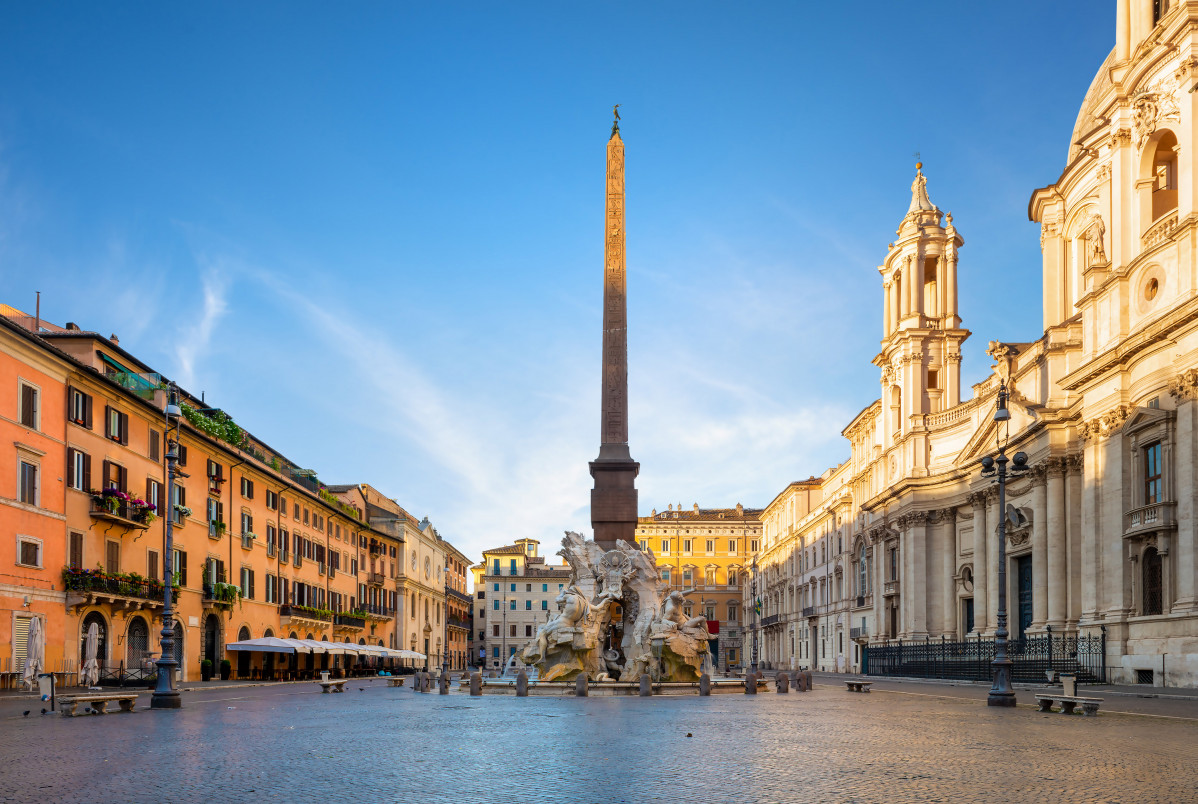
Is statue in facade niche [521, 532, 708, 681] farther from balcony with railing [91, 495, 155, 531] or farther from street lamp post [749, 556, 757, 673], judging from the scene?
street lamp post [749, 556, 757, 673]

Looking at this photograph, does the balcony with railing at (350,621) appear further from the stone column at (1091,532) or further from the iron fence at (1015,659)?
the stone column at (1091,532)

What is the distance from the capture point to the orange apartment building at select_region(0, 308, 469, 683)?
30.7 metres

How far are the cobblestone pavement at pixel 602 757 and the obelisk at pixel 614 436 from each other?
31.5 ft

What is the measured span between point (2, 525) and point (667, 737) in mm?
21854

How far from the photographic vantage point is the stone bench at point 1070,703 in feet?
63.7

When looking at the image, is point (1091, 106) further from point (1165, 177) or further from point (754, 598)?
point (754, 598)

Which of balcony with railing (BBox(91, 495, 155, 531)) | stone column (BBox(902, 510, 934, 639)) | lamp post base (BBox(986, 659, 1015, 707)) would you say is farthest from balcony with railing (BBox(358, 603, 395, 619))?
lamp post base (BBox(986, 659, 1015, 707))

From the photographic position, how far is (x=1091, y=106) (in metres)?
48.8

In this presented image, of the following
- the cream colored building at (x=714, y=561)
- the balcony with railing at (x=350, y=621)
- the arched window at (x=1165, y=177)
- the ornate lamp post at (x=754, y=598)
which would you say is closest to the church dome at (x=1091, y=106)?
the arched window at (x=1165, y=177)

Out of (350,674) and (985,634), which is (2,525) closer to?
(350,674)

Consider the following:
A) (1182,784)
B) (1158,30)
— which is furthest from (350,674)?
(1182,784)

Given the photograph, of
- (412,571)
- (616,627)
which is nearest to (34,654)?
(616,627)

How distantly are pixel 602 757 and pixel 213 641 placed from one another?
125ft

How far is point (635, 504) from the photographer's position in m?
30.8
